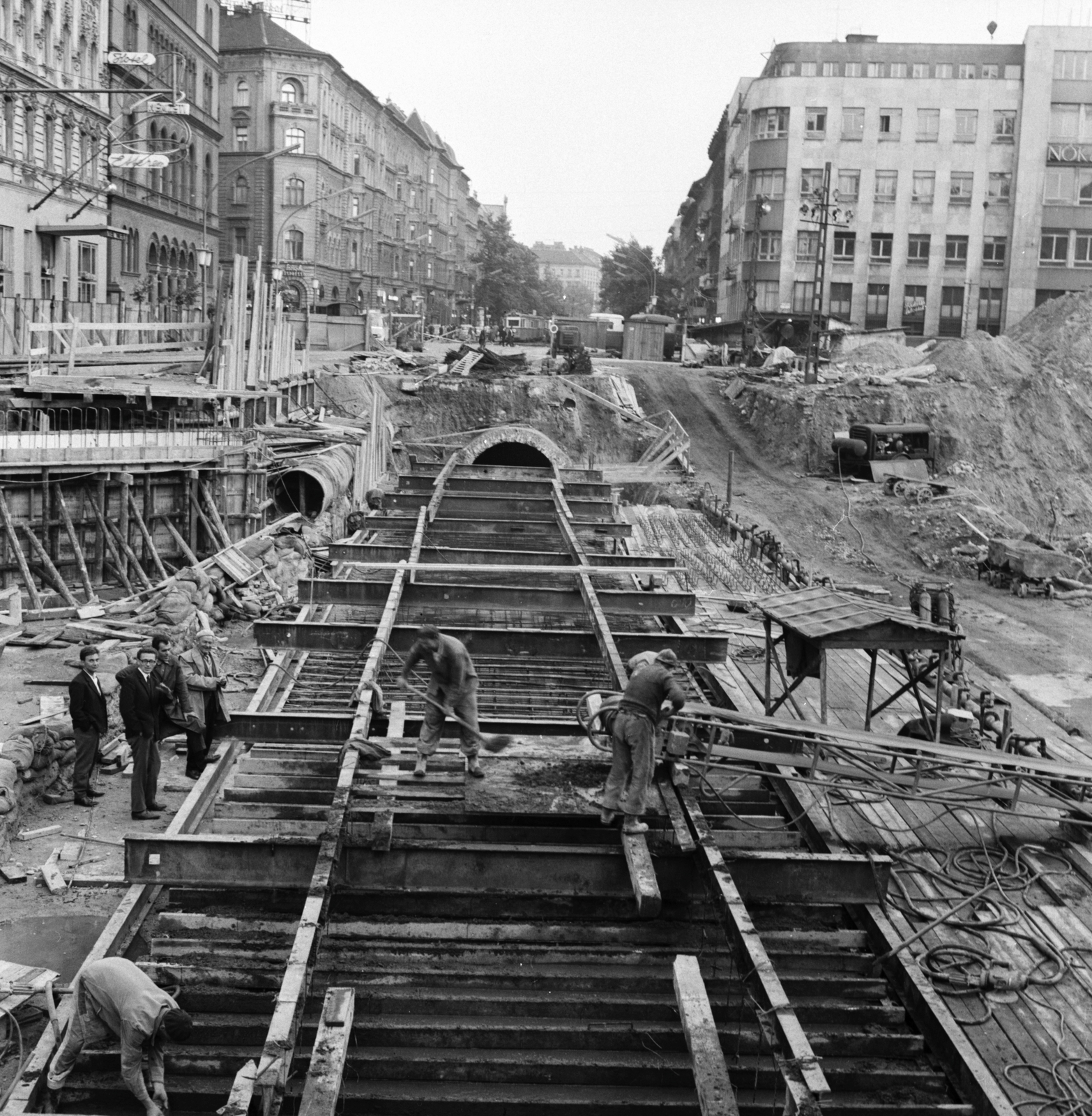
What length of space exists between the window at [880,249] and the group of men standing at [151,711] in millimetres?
61486

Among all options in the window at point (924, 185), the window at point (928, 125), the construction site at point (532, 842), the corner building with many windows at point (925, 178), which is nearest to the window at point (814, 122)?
the corner building with many windows at point (925, 178)

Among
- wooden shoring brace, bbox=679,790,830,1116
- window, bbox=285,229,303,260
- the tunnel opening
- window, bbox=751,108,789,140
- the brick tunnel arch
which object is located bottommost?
wooden shoring brace, bbox=679,790,830,1116

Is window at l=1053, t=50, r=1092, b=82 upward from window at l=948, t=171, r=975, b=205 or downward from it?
upward

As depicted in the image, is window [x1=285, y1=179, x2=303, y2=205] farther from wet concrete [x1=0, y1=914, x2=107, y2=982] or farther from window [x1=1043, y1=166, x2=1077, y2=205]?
wet concrete [x1=0, y1=914, x2=107, y2=982]

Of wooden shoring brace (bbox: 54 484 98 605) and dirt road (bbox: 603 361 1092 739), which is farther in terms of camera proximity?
dirt road (bbox: 603 361 1092 739)

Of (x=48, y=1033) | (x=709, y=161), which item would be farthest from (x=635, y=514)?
(x=709, y=161)

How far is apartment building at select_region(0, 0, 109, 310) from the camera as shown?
40.3m

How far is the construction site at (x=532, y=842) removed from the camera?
741cm

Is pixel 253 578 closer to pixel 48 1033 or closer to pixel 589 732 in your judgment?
pixel 589 732

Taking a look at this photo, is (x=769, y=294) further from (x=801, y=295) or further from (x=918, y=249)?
(x=918, y=249)

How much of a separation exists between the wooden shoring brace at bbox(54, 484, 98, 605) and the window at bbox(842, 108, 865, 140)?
176 ft

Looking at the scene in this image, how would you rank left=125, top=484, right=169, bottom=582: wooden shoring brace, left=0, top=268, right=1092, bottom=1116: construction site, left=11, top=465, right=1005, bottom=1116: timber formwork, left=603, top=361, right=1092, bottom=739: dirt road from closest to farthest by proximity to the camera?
left=11, top=465, right=1005, bottom=1116: timber formwork
left=0, top=268, right=1092, bottom=1116: construction site
left=603, top=361, right=1092, bottom=739: dirt road
left=125, top=484, right=169, bottom=582: wooden shoring brace

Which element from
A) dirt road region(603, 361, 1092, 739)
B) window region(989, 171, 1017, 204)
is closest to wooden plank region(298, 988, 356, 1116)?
dirt road region(603, 361, 1092, 739)

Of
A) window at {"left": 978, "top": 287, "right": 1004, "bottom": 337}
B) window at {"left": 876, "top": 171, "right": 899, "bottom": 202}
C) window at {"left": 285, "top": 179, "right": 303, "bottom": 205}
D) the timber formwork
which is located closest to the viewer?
the timber formwork
